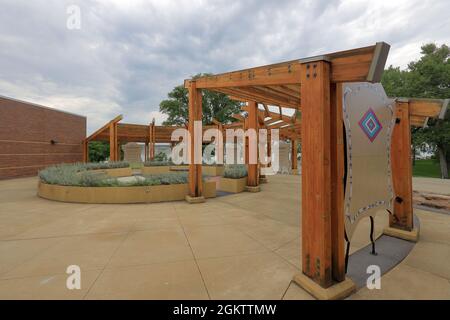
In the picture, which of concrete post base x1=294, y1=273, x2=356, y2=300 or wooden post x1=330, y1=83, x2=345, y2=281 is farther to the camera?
wooden post x1=330, y1=83, x2=345, y2=281

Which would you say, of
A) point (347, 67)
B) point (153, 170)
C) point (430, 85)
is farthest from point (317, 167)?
point (430, 85)

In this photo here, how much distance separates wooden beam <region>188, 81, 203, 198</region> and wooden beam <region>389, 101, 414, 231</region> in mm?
5214

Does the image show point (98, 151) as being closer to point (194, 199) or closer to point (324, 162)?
point (194, 199)

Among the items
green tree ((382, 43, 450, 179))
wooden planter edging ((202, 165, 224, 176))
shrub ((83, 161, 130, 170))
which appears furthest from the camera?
green tree ((382, 43, 450, 179))

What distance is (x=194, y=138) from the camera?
7.25 metres

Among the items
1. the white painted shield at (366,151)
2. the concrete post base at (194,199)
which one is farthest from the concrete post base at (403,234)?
the concrete post base at (194,199)

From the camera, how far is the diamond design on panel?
2693mm

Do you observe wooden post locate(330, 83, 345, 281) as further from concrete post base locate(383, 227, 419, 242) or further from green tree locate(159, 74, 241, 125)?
green tree locate(159, 74, 241, 125)

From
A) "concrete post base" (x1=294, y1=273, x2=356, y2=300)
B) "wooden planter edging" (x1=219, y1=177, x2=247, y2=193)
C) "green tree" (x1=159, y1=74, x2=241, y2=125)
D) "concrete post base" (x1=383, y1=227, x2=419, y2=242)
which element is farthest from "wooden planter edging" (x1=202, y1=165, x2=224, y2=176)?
"green tree" (x1=159, y1=74, x2=241, y2=125)

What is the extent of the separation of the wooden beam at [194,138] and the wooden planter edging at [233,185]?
2.21 meters

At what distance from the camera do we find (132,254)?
10.9ft

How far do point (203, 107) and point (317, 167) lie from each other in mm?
29106

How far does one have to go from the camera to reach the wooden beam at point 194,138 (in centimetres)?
712

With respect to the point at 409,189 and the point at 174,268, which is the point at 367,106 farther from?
the point at 174,268
